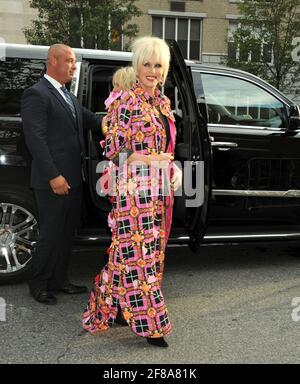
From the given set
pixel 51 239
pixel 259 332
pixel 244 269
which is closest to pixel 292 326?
pixel 259 332

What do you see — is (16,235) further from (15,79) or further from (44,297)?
(15,79)

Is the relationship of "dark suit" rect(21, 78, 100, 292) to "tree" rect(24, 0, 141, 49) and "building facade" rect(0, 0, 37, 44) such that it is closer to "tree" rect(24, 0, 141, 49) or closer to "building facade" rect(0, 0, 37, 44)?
"tree" rect(24, 0, 141, 49)

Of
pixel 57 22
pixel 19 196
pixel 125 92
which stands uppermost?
pixel 57 22

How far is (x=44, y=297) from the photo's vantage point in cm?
349

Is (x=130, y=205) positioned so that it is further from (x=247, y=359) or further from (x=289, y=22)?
(x=289, y=22)

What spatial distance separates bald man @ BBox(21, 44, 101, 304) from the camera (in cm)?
316

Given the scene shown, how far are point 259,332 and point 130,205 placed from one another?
1195 millimetres

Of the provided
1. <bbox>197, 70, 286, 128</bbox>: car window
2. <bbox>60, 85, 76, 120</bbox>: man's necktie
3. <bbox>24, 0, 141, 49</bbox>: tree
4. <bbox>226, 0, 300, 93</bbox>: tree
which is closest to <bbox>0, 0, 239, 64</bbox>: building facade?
<bbox>226, 0, 300, 93</bbox>: tree

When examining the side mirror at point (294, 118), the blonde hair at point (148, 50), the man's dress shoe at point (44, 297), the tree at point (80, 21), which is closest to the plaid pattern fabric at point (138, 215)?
the blonde hair at point (148, 50)

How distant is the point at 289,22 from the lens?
17.1 m

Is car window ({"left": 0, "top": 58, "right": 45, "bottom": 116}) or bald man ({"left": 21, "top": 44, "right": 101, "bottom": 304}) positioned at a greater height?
car window ({"left": 0, "top": 58, "right": 45, "bottom": 116})

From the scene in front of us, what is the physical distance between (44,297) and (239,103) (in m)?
2.32

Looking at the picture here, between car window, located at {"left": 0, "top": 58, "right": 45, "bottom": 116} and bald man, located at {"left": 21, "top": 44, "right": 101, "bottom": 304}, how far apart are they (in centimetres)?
34
